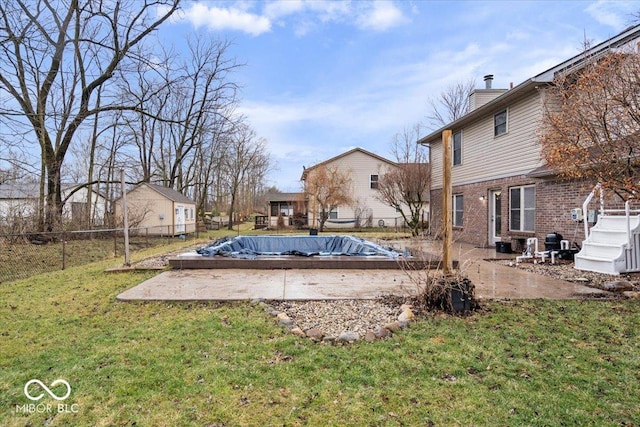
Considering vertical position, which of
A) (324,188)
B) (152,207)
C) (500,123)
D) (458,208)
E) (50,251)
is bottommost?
(50,251)

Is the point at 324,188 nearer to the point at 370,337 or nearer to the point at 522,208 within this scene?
the point at 522,208

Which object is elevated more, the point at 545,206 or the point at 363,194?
the point at 363,194

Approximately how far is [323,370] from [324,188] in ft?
65.6

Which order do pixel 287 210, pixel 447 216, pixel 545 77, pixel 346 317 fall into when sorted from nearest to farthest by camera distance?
pixel 346 317, pixel 447 216, pixel 545 77, pixel 287 210

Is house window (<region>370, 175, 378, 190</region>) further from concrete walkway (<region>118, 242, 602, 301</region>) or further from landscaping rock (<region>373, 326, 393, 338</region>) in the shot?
landscaping rock (<region>373, 326, 393, 338</region>)

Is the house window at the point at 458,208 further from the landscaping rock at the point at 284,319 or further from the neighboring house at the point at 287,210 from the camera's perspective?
the neighboring house at the point at 287,210

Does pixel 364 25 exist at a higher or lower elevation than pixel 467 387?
higher

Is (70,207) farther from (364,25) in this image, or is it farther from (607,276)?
(607,276)

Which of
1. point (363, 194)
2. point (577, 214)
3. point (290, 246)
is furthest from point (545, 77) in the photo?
point (363, 194)

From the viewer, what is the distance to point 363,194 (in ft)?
87.4

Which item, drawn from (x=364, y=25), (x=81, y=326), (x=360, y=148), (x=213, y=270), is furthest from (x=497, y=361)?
(x=360, y=148)

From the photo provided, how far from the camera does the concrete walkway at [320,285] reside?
17.2 feet

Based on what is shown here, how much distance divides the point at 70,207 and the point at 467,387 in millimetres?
18014

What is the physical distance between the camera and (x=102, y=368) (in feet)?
9.61
